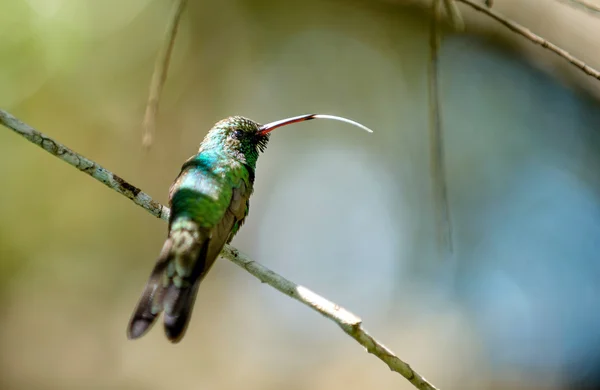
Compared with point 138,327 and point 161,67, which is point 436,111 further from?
point 138,327

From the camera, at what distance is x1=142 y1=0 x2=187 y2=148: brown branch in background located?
7.04 feet

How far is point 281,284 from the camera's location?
2354mm

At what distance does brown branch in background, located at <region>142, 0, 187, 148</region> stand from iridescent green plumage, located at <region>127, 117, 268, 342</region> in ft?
1.71

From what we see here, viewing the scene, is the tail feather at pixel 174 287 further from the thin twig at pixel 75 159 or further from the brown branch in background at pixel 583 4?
the brown branch in background at pixel 583 4

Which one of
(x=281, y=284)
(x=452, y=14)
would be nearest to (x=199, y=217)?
(x=281, y=284)

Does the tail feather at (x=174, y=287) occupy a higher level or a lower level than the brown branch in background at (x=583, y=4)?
lower

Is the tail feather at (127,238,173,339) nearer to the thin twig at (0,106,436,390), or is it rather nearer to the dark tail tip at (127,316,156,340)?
the dark tail tip at (127,316,156,340)

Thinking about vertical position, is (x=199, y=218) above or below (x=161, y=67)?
below

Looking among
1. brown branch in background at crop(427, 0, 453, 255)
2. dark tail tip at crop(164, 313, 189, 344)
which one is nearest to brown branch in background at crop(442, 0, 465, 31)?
brown branch in background at crop(427, 0, 453, 255)

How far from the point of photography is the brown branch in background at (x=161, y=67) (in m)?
2.15

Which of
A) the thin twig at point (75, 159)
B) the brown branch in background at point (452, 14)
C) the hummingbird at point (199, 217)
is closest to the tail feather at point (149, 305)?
the hummingbird at point (199, 217)

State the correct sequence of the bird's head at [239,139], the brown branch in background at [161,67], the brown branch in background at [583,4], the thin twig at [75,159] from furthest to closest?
the bird's head at [239,139], the thin twig at [75,159], the brown branch in background at [161,67], the brown branch in background at [583,4]

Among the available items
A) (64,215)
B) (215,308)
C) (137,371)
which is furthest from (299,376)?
(64,215)

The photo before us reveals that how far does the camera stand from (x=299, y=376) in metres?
9.37
